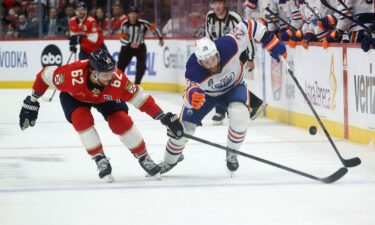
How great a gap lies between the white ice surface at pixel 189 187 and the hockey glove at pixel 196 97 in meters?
0.56

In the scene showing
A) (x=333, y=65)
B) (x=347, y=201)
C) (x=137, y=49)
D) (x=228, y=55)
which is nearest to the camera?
(x=347, y=201)

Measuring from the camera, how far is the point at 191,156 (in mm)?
8992

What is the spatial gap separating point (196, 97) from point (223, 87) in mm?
563

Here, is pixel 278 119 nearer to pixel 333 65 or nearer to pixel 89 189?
pixel 333 65

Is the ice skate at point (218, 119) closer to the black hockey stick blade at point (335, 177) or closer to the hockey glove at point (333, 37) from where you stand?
the hockey glove at point (333, 37)

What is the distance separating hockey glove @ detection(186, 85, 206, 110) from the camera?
709cm

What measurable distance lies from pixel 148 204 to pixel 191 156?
2703 millimetres

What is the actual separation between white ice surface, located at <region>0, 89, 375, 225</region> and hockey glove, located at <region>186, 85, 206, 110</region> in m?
0.56

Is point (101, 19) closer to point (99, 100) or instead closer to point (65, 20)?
point (65, 20)

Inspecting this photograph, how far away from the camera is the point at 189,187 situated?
23.1 ft

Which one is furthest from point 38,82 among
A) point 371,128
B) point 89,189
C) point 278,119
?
point 278,119

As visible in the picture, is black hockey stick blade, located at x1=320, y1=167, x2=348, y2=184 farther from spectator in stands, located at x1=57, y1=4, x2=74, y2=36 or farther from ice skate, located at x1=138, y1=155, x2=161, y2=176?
spectator in stands, located at x1=57, y1=4, x2=74, y2=36

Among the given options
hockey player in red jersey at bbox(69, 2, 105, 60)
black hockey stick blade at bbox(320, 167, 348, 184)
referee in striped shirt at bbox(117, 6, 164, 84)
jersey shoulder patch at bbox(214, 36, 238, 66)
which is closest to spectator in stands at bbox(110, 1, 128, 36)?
referee in striped shirt at bbox(117, 6, 164, 84)

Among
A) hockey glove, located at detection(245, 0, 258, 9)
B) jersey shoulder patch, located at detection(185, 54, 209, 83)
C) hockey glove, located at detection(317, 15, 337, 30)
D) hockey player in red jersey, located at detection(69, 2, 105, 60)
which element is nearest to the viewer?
jersey shoulder patch, located at detection(185, 54, 209, 83)
